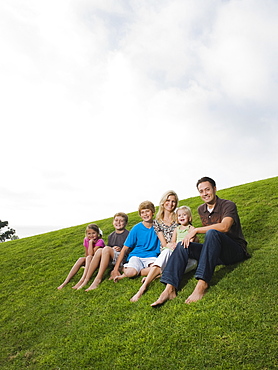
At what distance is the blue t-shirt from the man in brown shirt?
4.33 ft

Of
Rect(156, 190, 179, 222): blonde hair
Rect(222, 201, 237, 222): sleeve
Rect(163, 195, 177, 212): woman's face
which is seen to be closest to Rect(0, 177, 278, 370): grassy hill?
Rect(222, 201, 237, 222): sleeve

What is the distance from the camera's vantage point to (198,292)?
4.77 m

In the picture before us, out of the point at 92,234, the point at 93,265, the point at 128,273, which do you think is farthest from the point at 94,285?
the point at 92,234

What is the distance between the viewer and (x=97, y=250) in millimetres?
6871

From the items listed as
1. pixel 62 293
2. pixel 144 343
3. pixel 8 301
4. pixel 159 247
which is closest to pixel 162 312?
pixel 144 343

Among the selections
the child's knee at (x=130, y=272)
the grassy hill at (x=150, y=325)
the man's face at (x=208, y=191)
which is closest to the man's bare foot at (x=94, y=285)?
the grassy hill at (x=150, y=325)

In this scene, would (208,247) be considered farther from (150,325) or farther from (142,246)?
(142,246)

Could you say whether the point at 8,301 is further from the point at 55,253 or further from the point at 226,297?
the point at 226,297

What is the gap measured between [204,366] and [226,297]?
1.41 m

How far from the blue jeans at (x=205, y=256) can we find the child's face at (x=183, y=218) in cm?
80

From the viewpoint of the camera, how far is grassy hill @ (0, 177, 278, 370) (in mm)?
3561

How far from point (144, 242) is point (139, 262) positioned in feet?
1.46

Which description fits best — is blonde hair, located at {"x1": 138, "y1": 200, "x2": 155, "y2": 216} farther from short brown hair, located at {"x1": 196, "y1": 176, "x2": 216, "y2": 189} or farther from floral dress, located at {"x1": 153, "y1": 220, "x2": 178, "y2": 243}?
short brown hair, located at {"x1": 196, "y1": 176, "x2": 216, "y2": 189}

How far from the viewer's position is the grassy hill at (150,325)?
11.7 feet
